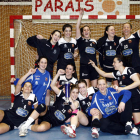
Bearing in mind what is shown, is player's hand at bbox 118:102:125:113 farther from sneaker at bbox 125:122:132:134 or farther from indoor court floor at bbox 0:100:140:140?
indoor court floor at bbox 0:100:140:140

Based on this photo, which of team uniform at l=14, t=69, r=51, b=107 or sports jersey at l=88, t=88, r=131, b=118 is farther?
team uniform at l=14, t=69, r=51, b=107

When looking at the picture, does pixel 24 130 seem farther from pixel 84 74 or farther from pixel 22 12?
pixel 22 12

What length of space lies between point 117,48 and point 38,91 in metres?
1.77

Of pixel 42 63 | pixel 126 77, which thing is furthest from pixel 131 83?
pixel 42 63

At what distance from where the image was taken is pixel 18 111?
8.27ft

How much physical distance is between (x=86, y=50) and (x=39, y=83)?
1.12 m

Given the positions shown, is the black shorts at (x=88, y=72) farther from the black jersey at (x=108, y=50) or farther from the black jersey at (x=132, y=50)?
the black jersey at (x=132, y=50)

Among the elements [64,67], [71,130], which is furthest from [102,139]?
[64,67]


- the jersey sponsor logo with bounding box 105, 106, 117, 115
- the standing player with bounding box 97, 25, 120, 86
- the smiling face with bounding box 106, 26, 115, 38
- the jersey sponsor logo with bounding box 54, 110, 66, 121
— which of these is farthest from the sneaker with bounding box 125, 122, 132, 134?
the smiling face with bounding box 106, 26, 115, 38

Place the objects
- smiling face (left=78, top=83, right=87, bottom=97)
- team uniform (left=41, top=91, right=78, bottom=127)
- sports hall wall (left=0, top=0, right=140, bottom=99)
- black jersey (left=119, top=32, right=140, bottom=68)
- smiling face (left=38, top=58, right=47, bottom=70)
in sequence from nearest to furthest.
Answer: team uniform (left=41, top=91, right=78, bottom=127)
smiling face (left=78, top=83, right=87, bottom=97)
smiling face (left=38, top=58, right=47, bottom=70)
black jersey (left=119, top=32, right=140, bottom=68)
sports hall wall (left=0, top=0, right=140, bottom=99)

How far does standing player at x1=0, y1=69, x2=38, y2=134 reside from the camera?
8.03 ft

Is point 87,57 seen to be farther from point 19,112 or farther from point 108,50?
point 19,112

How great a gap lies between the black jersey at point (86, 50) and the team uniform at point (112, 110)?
2.95 ft

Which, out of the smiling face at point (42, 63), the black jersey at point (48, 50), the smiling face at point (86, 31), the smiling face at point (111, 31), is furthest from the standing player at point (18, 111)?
the smiling face at point (111, 31)
